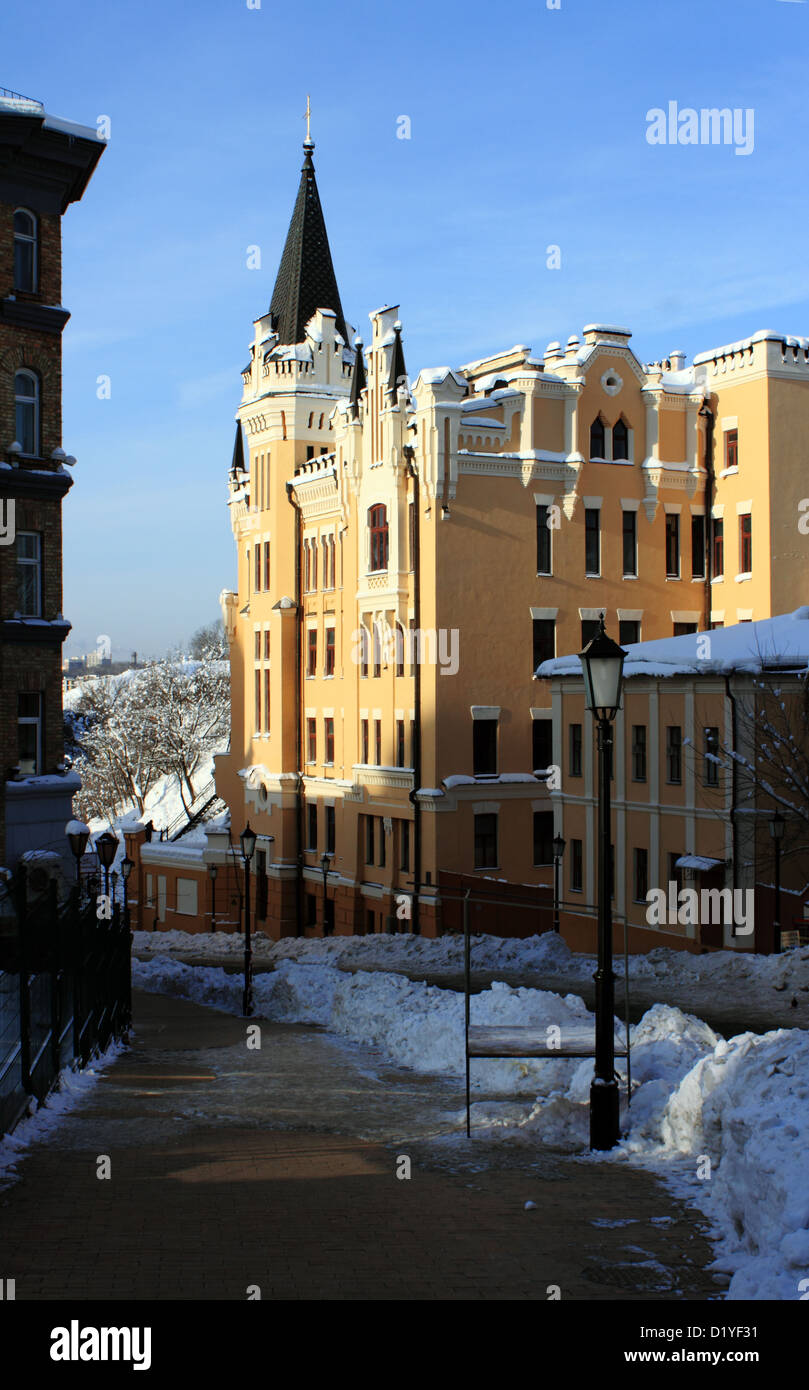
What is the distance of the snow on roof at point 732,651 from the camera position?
89.2 ft

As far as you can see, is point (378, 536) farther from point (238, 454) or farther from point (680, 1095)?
point (680, 1095)

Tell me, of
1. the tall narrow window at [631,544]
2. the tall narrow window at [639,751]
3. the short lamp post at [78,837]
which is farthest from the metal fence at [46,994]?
the tall narrow window at [631,544]

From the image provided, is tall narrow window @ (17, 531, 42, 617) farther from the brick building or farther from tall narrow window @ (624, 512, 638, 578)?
tall narrow window @ (624, 512, 638, 578)

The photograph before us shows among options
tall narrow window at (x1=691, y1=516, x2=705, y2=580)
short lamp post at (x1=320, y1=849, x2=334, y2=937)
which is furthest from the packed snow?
tall narrow window at (x1=691, y1=516, x2=705, y2=580)

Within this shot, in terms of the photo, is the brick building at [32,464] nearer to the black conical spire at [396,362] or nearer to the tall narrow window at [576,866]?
the tall narrow window at [576,866]

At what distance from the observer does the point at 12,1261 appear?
7.57m

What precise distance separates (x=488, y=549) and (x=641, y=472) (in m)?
6.41

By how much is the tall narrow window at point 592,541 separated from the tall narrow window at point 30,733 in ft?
67.7

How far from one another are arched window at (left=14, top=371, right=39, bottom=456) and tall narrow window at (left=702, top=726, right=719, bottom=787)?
1526cm

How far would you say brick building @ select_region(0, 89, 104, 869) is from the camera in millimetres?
26422

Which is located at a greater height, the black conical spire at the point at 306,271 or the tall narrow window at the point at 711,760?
the black conical spire at the point at 306,271

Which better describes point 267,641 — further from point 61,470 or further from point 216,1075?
point 216,1075
